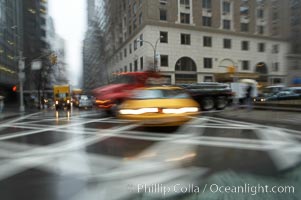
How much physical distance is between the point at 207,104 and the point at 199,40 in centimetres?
2713

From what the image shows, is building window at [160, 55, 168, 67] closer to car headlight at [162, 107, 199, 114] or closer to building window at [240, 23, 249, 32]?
building window at [240, 23, 249, 32]

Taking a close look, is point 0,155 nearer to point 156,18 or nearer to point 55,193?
point 55,193

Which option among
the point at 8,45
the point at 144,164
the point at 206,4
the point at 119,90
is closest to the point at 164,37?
the point at 206,4

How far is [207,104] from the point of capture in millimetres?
16812

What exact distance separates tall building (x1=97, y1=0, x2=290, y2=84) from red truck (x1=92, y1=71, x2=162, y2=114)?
20.7 metres

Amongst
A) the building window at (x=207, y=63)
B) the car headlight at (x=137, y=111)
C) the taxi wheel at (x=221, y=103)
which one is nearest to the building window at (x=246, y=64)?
the building window at (x=207, y=63)

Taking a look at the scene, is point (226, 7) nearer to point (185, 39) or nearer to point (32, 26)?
point (185, 39)

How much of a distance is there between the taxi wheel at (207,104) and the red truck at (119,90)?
3.69 metres

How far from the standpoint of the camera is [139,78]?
15.4 meters

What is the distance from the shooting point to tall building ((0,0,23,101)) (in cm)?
4594

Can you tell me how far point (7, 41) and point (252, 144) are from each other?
53.6 m

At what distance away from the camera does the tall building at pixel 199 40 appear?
129ft

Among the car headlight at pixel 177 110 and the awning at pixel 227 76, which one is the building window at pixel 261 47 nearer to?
the awning at pixel 227 76

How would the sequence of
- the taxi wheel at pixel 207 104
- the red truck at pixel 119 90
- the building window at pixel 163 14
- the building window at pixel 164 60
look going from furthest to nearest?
the building window at pixel 163 14
the building window at pixel 164 60
the taxi wheel at pixel 207 104
the red truck at pixel 119 90
